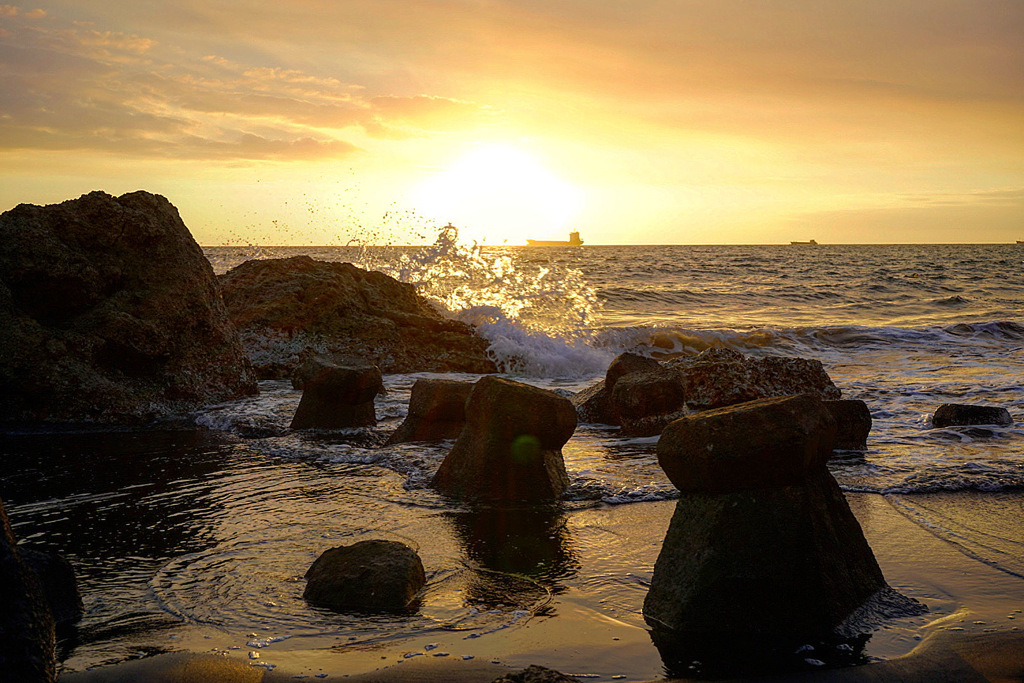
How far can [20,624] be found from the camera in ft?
6.61

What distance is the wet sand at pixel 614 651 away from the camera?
→ 2402 millimetres

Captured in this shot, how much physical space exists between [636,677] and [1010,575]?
6.43 feet

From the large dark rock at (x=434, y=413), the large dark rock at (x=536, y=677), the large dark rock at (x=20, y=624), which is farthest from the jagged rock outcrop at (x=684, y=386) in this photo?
the large dark rock at (x=20, y=624)

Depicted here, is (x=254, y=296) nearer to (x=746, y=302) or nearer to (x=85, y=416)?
(x=85, y=416)

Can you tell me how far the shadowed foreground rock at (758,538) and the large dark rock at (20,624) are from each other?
1.87 m

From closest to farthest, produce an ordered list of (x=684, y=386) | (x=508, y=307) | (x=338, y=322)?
1. (x=684, y=386)
2. (x=338, y=322)
3. (x=508, y=307)

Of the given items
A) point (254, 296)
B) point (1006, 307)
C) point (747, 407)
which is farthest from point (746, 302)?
point (747, 407)

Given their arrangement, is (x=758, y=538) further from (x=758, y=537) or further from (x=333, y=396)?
(x=333, y=396)

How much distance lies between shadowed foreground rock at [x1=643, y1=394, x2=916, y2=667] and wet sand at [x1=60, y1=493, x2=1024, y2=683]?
0.18 m

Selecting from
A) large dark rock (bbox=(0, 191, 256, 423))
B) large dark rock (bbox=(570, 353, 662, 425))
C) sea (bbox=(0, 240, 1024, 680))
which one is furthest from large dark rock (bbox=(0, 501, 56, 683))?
large dark rock (bbox=(570, 353, 662, 425))

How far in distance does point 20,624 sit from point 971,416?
289 inches

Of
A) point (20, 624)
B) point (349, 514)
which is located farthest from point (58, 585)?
point (349, 514)

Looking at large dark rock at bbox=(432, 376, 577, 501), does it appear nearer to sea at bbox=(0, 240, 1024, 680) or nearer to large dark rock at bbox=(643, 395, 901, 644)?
sea at bbox=(0, 240, 1024, 680)

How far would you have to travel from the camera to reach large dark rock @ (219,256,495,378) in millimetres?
10562
